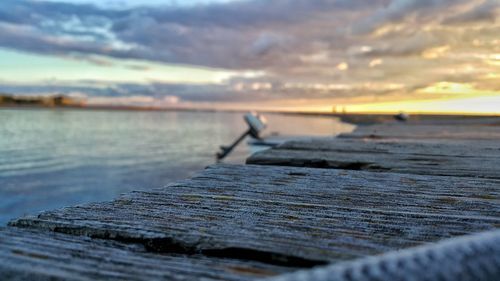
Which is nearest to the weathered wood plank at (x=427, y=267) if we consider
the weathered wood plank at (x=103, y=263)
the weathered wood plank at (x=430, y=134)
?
the weathered wood plank at (x=103, y=263)

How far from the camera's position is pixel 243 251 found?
5.36 ft

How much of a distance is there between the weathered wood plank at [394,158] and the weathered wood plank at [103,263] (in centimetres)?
280

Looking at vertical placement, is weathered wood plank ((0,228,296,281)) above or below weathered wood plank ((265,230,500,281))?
below

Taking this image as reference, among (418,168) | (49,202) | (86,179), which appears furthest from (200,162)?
(418,168)

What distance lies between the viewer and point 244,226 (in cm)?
196

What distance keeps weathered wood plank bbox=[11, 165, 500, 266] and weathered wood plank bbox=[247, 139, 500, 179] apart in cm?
69

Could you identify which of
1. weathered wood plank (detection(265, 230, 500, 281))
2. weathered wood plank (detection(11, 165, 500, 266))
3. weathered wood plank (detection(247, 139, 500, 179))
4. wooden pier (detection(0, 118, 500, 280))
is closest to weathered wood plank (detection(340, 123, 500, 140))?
weathered wood plank (detection(247, 139, 500, 179))

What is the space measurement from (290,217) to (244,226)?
0.29 metres

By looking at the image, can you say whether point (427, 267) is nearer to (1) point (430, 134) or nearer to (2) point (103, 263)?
(2) point (103, 263)

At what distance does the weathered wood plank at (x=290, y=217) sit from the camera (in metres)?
1.70

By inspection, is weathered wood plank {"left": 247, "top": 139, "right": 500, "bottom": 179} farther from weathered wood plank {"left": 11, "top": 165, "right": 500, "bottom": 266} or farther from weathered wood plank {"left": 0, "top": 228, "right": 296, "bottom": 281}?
weathered wood plank {"left": 0, "top": 228, "right": 296, "bottom": 281}

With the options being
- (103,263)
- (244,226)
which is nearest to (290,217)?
(244,226)

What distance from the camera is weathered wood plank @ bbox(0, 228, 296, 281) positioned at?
1.39 m

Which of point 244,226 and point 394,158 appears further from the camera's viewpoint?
point 394,158
